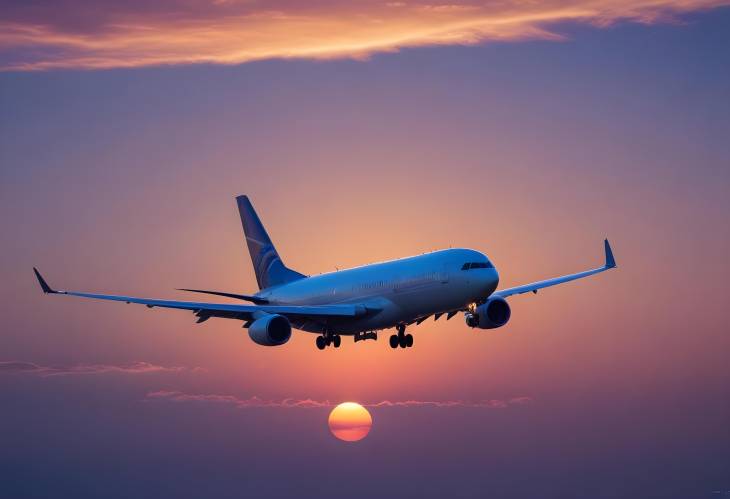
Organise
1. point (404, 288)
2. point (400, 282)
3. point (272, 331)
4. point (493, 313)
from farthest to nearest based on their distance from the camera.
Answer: point (493, 313) < point (272, 331) < point (400, 282) < point (404, 288)

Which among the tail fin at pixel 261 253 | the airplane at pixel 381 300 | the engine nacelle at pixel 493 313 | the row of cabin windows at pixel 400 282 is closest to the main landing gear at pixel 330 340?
the airplane at pixel 381 300

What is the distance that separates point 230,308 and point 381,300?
38.5 ft

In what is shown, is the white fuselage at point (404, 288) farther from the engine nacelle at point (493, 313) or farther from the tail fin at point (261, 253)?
the tail fin at point (261, 253)

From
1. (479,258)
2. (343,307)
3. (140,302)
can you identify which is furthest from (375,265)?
(140,302)

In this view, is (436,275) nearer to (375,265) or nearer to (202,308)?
(375,265)

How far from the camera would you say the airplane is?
86.4 metres

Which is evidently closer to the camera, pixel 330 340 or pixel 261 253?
pixel 330 340

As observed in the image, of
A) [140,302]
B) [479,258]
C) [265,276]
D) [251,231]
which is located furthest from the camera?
[251,231]

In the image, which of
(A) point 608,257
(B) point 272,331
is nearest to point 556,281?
(A) point 608,257

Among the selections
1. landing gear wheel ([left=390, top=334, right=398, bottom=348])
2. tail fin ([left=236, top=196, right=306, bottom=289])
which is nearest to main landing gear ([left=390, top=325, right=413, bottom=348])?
landing gear wheel ([left=390, top=334, right=398, bottom=348])

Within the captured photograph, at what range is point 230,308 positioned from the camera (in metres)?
95.6

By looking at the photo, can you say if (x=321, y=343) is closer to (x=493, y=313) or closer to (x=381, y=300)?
(x=381, y=300)

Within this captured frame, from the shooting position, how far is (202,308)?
306 ft

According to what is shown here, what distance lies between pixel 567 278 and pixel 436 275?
20158 mm
